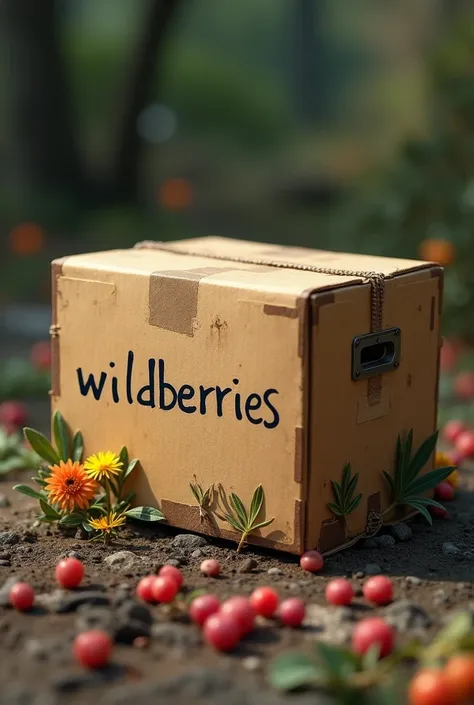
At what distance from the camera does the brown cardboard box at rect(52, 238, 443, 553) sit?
11.6 ft

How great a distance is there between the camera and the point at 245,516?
12.0 feet

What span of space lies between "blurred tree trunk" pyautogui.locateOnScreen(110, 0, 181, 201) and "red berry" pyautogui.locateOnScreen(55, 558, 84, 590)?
27.0 feet

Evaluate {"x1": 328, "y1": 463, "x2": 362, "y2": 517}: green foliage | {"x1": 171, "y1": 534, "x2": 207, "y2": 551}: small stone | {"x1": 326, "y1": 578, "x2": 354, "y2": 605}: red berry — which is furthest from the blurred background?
{"x1": 326, "y1": 578, "x2": 354, "y2": 605}: red berry

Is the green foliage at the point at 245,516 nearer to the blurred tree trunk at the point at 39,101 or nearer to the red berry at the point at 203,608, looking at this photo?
the red berry at the point at 203,608

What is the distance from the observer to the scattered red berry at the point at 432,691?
2479 mm

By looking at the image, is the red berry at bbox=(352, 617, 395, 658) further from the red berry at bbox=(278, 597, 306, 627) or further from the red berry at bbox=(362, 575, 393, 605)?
the red berry at bbox=(362, 575, 393, 605)

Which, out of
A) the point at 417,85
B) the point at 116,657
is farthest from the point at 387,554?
the point at 417,85

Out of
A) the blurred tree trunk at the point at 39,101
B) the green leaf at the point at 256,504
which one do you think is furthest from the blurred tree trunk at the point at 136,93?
the green leaf at the point at 256,504

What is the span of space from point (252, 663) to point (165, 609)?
0.40 meters

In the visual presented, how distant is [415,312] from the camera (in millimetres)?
3902

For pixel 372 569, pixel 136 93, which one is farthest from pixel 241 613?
pixel 136 93

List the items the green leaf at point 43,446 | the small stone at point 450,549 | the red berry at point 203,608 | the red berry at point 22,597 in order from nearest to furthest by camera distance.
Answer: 1. the red berry at point 203,608
2. the red berry at point 22,597
3. the small stone at point 450,549
4. the green leaf at point 43,446

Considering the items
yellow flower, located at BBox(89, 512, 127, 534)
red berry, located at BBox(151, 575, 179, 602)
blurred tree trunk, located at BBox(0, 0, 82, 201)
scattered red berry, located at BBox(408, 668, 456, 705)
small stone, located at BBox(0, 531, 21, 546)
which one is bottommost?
small stone, located at BBox(0, 531, 21, 546)

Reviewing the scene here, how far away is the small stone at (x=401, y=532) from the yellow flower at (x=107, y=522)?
98 cm
